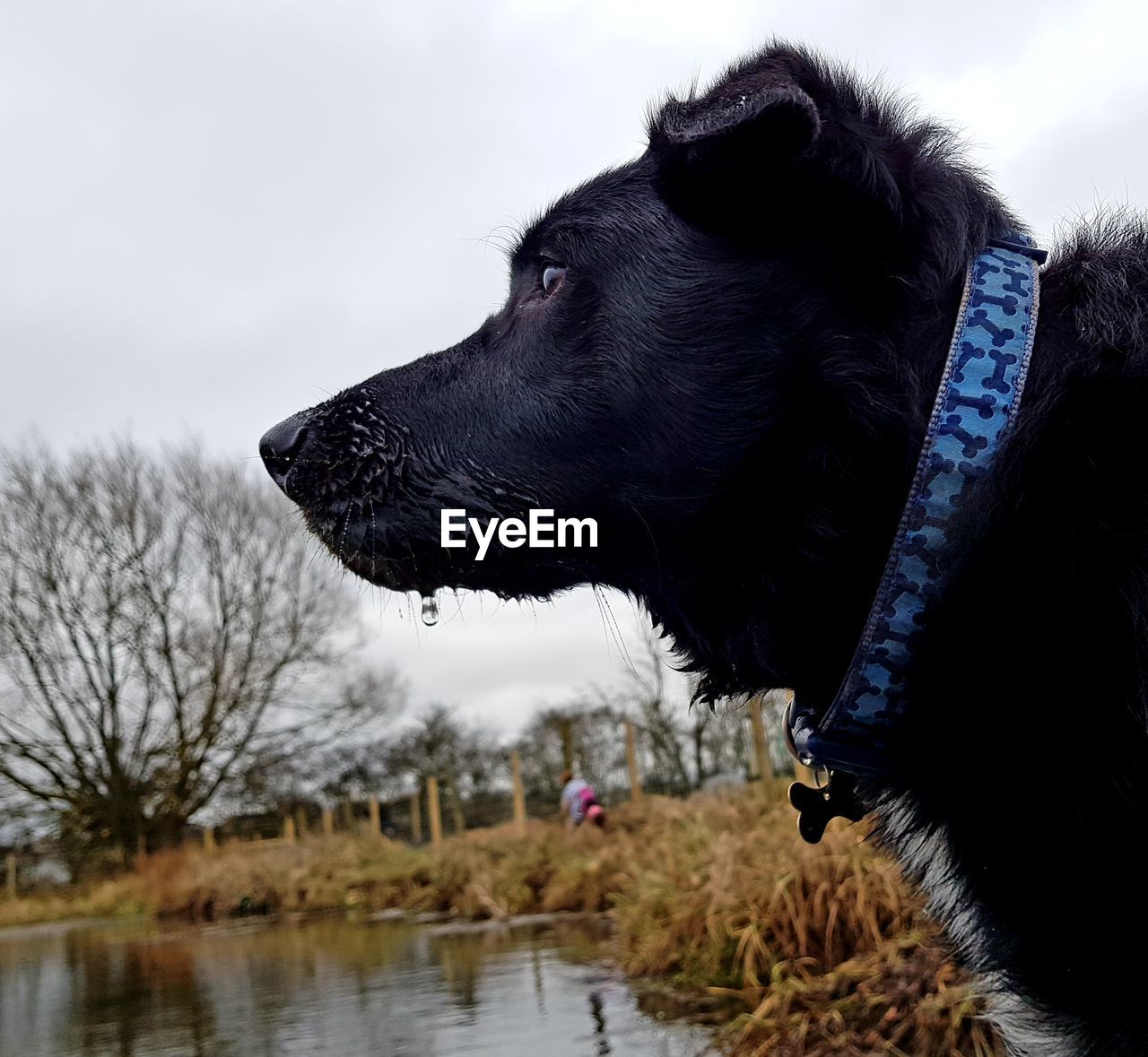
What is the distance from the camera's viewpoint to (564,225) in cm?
210

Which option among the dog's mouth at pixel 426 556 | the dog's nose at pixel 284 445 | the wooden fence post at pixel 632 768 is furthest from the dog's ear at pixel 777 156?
the wooden fence post at pixel 632 768

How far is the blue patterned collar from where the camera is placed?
1511 mm

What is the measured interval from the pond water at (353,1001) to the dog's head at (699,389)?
2.17m

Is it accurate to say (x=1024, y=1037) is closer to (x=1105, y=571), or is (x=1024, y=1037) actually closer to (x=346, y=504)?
(x=1105, y=571)

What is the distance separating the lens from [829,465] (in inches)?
67.5

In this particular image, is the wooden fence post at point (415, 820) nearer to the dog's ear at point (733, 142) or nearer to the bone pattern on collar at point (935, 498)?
the dog's ear at point (733, 142)

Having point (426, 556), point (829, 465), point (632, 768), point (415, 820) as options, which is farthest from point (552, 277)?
point (415, 820)

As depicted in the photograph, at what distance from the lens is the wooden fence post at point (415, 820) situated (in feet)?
73.9

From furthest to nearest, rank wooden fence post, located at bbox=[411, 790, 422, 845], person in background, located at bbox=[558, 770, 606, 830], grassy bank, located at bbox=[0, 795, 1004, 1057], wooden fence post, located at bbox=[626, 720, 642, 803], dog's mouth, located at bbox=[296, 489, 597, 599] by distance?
Result: wooden fence post, located at bbox=[411, 790, 422, 845], wooden fence post, located at bbox=[626, 720, 642, 803], person in background, located at bbox=[558, 770, 606, 830], grassy bank, located at bbox=[0, 795, 1004, 1057], dog's mouth, located at bbox=[296, 489, 597, 599]

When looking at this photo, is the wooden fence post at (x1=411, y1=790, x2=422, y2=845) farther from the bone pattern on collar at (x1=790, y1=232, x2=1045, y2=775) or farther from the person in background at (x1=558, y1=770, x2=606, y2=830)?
the bone pattern on collar at (x1=790, y1=232, x2=1045, y2=775)

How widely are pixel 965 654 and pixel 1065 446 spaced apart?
0.34m

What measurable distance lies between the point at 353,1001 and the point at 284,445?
4.21 meters

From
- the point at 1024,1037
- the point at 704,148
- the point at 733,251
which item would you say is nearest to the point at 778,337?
the point at 733,251

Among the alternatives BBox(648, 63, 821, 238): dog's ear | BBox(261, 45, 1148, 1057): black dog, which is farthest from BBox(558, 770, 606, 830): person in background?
BBox(648, 63, 821, 238): dog's ear
